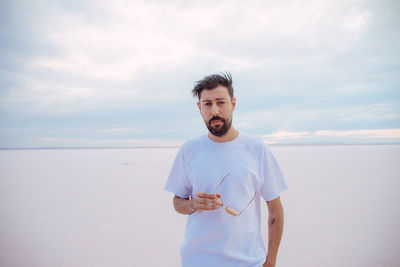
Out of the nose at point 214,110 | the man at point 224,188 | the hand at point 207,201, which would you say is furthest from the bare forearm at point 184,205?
the nose at point 214,110

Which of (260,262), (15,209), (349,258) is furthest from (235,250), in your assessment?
→ (15,209)

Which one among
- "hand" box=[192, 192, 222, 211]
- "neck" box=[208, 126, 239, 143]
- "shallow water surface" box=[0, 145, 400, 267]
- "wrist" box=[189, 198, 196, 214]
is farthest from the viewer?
"shallow water surface" box=[0, 145, 400, 267]

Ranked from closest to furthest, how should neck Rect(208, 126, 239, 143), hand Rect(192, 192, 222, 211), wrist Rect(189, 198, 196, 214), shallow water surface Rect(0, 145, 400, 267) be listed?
hand Rect(192, 192, 222, 211) < wrist Rect(189, 198, 196, 214) < neck Rect(208, 126, 239, 143) < shallow water surface Rect(0, 145, 400, 267)

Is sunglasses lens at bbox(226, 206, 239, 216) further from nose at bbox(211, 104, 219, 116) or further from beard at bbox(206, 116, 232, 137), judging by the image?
nose at bbox(211, 104, 219, 116)

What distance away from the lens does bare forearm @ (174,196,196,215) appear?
1.50 meters

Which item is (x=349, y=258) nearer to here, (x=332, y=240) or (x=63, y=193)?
(x=332, y=240)

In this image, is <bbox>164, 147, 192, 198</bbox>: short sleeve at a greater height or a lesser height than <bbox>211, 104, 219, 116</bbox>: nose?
lesser

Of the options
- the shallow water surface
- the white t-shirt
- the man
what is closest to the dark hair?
the man

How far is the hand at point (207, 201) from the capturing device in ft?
4.42

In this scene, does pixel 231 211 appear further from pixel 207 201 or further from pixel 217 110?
pixel 217 110

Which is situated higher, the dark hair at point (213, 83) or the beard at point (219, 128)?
the dark hair at point (213, 83)

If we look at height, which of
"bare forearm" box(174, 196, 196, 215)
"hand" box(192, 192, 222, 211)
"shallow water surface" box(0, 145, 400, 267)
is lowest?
"shallow water surface" box(0, 145, 400, 267)

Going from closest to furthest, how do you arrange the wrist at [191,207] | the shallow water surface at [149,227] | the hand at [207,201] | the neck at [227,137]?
the hand at [207,201]
the wrist at [191,207]
the neck at [227,137]
the shallow water surface at [149,227]

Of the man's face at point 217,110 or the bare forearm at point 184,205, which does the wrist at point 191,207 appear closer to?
the bare forearm at point 184,205
